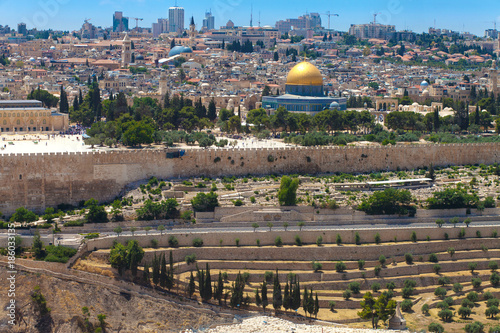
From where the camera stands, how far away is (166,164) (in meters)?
36.2

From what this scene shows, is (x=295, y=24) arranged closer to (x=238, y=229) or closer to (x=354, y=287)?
(x=238, y=229)

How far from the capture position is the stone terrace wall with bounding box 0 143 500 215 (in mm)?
33812

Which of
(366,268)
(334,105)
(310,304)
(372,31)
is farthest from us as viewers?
(372,31)

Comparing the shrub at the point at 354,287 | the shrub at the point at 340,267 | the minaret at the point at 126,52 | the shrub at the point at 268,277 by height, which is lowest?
the shrub at the point at 354,287

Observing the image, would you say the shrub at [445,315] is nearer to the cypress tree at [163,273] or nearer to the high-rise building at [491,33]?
the cypress tree at [163,273]

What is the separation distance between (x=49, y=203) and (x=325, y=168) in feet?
37.4

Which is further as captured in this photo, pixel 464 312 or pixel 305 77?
pixel 305 77

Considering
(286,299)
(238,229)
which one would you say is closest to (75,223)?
(238,229)

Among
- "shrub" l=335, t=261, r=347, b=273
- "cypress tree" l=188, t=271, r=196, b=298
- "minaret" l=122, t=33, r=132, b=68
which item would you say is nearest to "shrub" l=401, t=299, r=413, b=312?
"shrub" l=335, t=261, r=347, b=273

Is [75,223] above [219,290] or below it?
above

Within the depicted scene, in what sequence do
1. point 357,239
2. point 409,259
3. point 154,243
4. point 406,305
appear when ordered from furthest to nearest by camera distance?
point 357,239 < point 409,259 < point 154,243 < point 406,305

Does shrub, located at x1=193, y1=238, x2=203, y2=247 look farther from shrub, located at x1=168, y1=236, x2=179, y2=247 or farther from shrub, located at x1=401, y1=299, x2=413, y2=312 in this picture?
shrub, located at x1=401, y1=299, x2=413, y2=312

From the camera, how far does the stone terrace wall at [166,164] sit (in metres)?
33.8

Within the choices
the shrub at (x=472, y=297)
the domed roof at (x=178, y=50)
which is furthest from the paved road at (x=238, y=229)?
the domed roof at (x=178, y=50)
